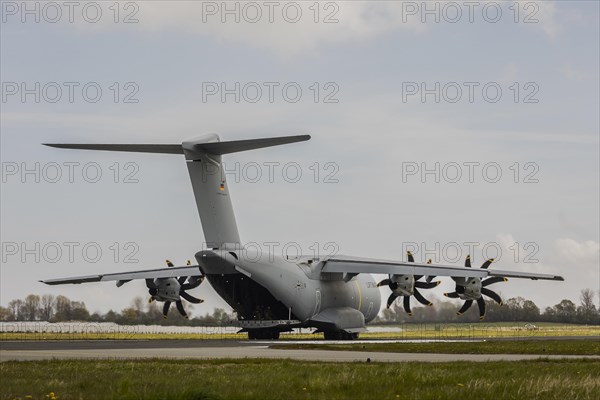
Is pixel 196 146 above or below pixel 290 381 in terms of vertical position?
above

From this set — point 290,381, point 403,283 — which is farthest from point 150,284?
point 290,381

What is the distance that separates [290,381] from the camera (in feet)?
50.3

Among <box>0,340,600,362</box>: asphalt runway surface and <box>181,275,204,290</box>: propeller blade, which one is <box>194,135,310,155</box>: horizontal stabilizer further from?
<box>181,275,204,290</box>: propeller blade

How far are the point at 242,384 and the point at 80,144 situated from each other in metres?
22.1

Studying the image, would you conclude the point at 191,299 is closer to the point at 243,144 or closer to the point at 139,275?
the point at 139,275

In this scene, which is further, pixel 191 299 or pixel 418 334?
pixel 418 334

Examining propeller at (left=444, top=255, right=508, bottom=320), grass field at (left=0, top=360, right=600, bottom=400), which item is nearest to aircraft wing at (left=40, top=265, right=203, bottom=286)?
propeller at (left=444, top=255, right=508, bottom=320)

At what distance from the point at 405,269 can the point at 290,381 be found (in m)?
31.2

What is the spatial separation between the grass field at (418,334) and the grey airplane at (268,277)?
279cm

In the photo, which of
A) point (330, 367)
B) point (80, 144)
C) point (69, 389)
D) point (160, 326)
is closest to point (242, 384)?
point (69, 389)

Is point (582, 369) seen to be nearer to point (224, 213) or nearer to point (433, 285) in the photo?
point (224, 213)

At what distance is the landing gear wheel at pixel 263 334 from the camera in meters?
47.1

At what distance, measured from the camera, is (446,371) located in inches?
692

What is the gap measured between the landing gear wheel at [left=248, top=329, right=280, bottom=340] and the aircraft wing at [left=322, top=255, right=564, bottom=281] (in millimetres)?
4402
